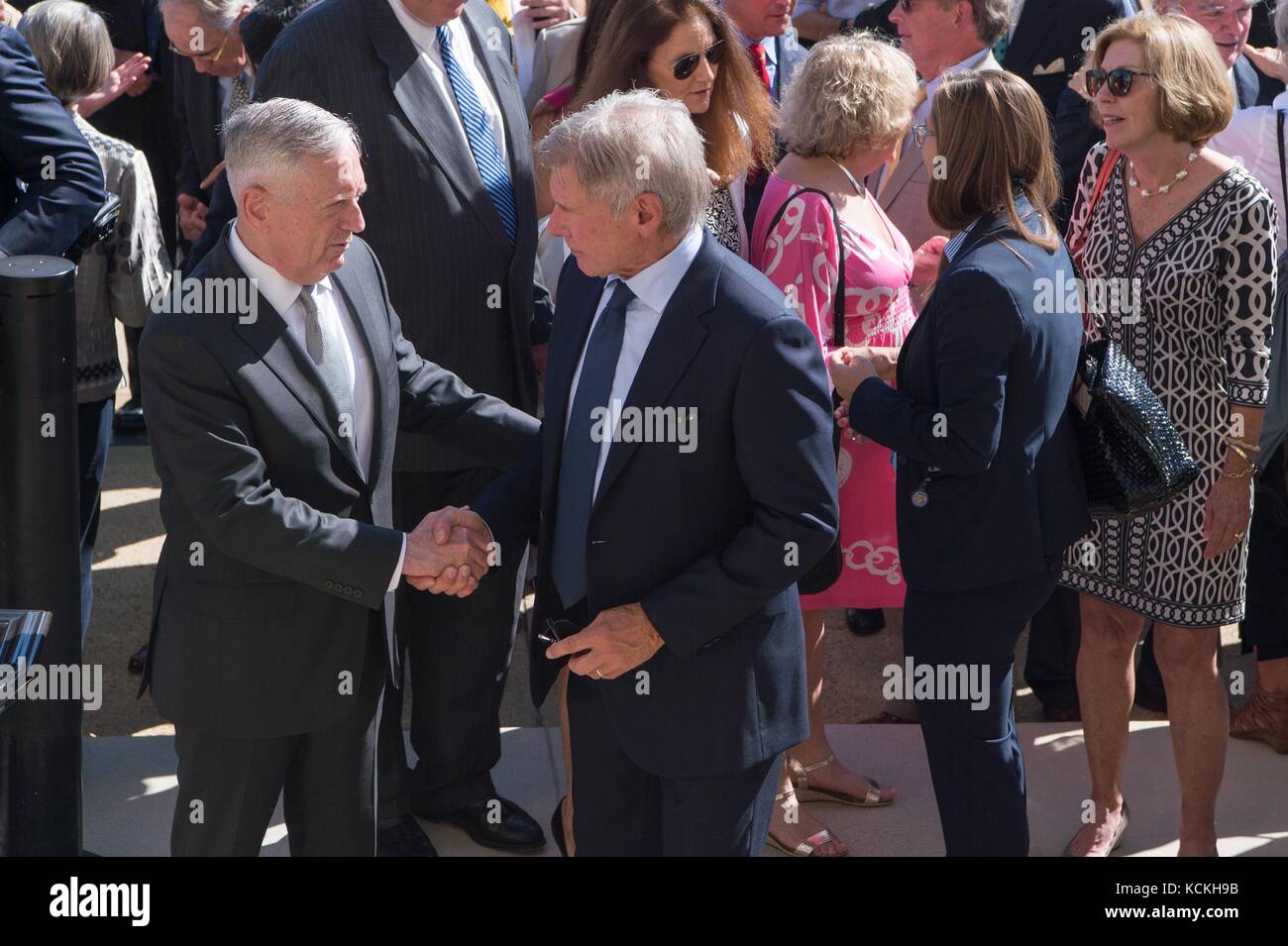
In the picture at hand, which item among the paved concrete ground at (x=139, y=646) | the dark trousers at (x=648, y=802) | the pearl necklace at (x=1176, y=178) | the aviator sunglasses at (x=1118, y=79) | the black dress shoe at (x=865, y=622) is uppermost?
the aviator sunglasses at (x=1118, y=79)

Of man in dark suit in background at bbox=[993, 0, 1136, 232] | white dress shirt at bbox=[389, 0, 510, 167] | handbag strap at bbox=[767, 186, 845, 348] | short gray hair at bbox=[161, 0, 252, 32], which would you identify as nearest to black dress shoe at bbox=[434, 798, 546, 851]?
handbag strap at bbox=[767, 186, 845, 348]

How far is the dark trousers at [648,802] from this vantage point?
3.03m

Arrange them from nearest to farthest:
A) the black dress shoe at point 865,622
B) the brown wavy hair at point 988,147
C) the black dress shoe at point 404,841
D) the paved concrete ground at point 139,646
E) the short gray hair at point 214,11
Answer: the brown wavy hair at point 988,147 → the black dress shoe at point 404,841 → the paved concrete ground at point 139,646 → the short gray hair at point 214,11 → the black dress shoe at point 865,622

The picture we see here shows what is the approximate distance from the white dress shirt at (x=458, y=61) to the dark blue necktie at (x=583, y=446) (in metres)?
1.25

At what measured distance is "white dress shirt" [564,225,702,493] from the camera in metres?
2.92

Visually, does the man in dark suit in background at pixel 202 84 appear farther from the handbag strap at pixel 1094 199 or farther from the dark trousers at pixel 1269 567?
the dark trousers at pixel 1269 567

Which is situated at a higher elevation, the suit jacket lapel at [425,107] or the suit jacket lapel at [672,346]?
the suit jacket lapel at [425,107]

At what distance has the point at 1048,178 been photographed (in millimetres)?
3549

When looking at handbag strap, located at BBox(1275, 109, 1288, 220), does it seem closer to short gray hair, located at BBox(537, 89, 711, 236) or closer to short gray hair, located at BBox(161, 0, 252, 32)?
short gray hair, located at BBox(537, 89, 711, 236)

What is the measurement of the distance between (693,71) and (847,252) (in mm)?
642

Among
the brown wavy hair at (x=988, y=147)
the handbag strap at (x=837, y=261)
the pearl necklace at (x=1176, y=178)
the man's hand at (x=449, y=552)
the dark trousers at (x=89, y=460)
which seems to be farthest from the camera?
the dark trousers at (x=89, y=460)

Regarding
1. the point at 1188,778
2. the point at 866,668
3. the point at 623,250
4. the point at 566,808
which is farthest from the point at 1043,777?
the point at 623,250

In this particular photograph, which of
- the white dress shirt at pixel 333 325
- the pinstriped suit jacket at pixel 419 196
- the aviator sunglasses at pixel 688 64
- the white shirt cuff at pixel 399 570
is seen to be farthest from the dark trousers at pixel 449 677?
the aviator sunglasses at pixel 688 64

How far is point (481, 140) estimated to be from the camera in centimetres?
409
